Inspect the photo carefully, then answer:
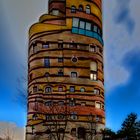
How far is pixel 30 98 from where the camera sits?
51.2 meters

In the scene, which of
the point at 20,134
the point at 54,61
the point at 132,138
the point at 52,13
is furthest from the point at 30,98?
the point at 20,134

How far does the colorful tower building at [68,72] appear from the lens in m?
49.5

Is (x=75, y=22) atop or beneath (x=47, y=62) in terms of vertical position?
atop

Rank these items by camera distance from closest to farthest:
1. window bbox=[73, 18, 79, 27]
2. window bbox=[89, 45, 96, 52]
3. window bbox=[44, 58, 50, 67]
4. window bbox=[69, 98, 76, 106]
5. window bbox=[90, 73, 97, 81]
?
window bbox=[69, 98, 76, 106], window bbox=[44, 58, 50, 67], window bbox=[90, 73, 97, 81], window bbox=[89, 45, 96, 52], window bbox=[73, 18, 79, 27]

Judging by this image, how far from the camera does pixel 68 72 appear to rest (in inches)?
2010

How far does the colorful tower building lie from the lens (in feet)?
162

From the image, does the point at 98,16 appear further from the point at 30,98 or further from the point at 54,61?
the point at 30,98

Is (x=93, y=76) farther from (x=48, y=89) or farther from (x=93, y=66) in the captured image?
(x=48, y=89)

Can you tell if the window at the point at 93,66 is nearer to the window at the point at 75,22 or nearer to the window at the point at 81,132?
the window at the point at 75,22

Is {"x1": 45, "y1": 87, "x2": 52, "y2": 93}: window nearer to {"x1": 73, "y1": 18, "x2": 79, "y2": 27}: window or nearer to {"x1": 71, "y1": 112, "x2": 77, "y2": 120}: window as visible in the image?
{"x1": 71, "y1": 112, "x2": 77, "y2": 120}: window

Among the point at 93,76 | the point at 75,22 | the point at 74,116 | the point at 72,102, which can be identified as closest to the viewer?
the point at 74,116

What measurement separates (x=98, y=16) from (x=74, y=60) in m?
7.81

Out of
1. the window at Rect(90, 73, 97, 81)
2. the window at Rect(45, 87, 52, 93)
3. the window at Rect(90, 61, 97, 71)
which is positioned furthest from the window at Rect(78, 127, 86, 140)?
the window at Rect(90, 61, 97, 71)

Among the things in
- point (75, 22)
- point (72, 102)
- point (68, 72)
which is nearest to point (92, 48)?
point (75, 22)
